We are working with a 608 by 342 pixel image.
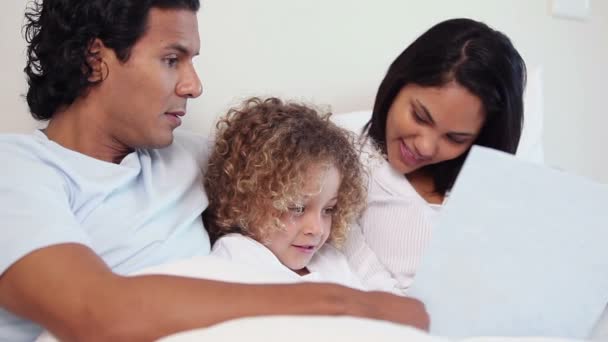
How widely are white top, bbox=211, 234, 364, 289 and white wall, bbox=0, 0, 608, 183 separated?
395 mm

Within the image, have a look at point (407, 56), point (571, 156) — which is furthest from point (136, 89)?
point (571, 156)

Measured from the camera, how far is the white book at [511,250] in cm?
64

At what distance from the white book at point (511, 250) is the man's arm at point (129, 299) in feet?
0.34

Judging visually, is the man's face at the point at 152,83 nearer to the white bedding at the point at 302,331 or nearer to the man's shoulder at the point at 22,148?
the man's shoulder at the point at 22,148

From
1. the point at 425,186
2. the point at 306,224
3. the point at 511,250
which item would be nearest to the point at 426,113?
the point at 425,186

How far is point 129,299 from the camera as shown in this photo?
1.93 feet

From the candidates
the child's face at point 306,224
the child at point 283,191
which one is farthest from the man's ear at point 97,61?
the child's face at point 306,224

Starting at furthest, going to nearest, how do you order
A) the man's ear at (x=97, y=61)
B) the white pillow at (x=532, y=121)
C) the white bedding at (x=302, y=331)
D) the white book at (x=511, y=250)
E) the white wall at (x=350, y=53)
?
the white pillow at (x=532, y=121)
the white wall at (x=350, y=53)
the man's ear at (x=97, y=61)
the white book at (x=511, y=250)
the white bedding at (x=302, y=331)

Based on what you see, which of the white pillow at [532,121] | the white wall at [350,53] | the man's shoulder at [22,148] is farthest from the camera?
the white pillow at [532,121]

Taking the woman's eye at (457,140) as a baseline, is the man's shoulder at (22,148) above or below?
above

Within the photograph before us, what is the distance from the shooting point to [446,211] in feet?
2.14

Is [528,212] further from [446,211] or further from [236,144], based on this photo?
[236,144]

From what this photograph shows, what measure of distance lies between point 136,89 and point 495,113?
2.12 feet

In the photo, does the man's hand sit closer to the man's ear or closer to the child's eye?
the child's eye
